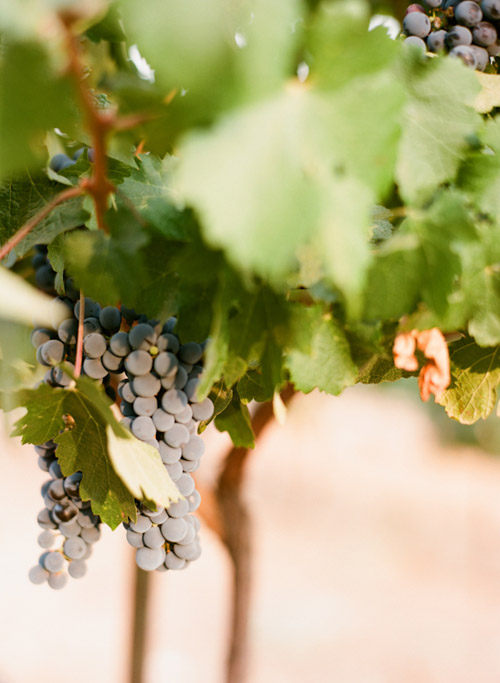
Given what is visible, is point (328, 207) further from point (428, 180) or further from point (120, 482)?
point (120, 482)

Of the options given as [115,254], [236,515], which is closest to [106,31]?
[115,254]

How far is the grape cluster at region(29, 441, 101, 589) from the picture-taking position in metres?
0.57

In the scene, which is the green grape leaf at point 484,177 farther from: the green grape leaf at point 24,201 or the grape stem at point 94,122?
the green grape leaf at point 24,201

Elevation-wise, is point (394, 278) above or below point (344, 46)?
below

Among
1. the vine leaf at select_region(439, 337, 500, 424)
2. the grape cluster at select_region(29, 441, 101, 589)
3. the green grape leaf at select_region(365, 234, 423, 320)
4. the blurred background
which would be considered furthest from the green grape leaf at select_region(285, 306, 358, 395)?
the blurred background

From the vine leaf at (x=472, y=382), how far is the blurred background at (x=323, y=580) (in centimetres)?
128

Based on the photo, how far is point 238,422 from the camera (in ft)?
1.82

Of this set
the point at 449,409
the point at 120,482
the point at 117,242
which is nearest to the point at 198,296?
the point at 117,242

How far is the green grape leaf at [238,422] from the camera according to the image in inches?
21.8

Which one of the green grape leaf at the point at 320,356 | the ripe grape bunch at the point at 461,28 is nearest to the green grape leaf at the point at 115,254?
the green grape leaf at the point at 320,356

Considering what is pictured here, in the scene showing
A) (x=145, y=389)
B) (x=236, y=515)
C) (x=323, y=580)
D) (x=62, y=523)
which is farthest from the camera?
A: (x=323, y=580)

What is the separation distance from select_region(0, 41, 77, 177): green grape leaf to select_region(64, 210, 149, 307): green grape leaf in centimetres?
10

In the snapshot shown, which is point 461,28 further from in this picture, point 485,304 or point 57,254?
point 57,254

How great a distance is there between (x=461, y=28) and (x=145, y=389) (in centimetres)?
43
